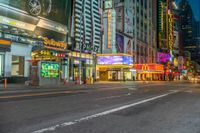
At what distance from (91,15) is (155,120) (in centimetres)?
6116

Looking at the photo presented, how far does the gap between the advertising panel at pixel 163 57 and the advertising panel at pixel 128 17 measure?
43.7 meters

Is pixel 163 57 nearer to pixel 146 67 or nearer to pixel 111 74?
pixel 146 67

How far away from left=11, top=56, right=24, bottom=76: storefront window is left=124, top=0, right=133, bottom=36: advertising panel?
50.9 m

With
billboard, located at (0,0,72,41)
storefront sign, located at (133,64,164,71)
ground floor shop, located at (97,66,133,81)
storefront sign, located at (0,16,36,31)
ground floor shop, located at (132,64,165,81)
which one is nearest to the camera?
storefront sign, located at (0,16,36,31)

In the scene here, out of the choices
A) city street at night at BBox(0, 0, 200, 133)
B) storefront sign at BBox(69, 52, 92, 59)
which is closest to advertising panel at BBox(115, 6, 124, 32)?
city street at night at BBox(0, 0, 200, 133)

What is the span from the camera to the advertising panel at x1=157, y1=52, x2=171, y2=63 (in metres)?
141

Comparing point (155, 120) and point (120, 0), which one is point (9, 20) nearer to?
point (155, 120)

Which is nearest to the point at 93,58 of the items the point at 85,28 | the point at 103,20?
the point at 85,28

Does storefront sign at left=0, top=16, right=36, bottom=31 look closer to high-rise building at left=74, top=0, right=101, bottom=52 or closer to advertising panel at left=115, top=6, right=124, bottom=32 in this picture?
high-rise building at left=74, top=0, right=101, bottom=52

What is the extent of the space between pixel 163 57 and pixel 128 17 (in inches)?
2078

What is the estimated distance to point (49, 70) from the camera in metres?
39.8

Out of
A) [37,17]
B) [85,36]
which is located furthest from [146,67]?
[37,17]

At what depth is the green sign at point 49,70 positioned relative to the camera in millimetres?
38750

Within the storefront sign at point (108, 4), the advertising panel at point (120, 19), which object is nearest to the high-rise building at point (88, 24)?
the storefront sign at point (108, 4)
